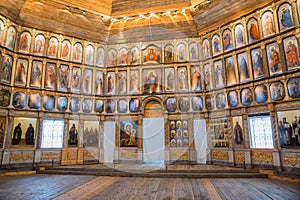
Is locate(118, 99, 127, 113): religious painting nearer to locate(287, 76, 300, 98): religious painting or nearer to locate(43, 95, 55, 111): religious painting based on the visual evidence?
locate(43, 95, 55, 111): religious painting

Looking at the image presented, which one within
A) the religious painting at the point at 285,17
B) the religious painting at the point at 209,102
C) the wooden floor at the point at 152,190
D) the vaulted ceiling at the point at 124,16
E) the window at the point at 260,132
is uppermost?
the vaulted ceiling at the point at 124,16

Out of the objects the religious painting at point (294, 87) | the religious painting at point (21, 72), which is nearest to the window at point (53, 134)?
the religious painting at point (21, 72)

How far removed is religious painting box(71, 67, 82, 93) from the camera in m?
15.7

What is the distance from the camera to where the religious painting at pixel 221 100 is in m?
14.0

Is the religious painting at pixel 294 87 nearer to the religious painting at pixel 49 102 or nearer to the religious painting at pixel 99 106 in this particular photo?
the religious painting at pixel 99 106

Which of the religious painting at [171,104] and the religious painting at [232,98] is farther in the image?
the religious painting at [171,104]

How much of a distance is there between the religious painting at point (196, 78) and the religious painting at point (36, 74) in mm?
11613

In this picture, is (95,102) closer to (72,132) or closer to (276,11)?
(72,132)

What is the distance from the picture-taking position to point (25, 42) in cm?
1418

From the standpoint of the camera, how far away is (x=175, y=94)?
15.9m

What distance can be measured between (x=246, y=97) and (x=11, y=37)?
53.4 feet

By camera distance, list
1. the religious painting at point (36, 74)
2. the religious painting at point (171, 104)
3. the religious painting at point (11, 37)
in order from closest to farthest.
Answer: the religious painting at point (11, 37)
the religious painting at point (36, 74)
the religious painting at point (171, 104)

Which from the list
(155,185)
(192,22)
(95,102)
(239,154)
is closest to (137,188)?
(155,185)

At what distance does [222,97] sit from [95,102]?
32.9 ft
